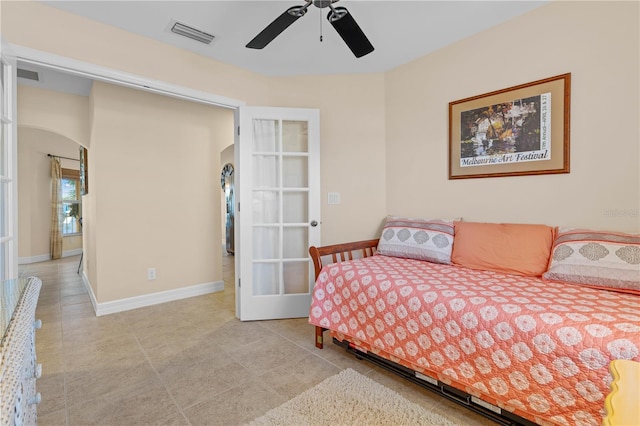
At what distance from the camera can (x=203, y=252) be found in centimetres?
393

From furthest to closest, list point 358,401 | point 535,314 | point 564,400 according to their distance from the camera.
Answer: point 358,401
point 535,314
point 564,400

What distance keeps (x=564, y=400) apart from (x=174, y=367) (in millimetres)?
2163

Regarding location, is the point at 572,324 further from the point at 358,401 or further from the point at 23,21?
the point at 23,21

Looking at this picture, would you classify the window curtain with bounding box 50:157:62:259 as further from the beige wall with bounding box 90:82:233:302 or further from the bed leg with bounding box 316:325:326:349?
the bed leg with bounding box 316:325:326:349

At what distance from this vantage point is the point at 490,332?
1.48 metres

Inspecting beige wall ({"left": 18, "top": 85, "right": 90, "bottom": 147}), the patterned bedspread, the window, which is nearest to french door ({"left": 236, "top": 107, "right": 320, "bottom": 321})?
the patterned bedspread

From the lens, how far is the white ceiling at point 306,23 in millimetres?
2137

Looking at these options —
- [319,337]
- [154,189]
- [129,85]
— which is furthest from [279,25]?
[154,189]

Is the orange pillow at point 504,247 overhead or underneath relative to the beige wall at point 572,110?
underneath

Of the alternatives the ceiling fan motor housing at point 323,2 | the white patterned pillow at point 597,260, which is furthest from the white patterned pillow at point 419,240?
the ceiling fan motor housing at point 323,2

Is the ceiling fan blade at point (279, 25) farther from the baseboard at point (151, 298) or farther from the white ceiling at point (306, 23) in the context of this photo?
the baseboard at point (151, 298)

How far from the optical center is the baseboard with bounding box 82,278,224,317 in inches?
126

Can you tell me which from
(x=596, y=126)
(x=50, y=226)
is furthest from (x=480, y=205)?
(x=50, y=226)

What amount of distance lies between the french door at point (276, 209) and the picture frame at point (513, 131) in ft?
4.18
